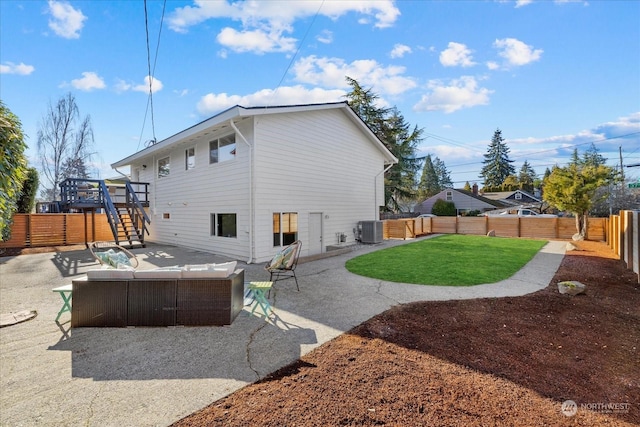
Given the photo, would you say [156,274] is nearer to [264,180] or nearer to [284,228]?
[264,180]

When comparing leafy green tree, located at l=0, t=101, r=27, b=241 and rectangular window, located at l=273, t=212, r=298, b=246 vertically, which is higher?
leafy green tree, located at l=0, t=101, r=27, b=241

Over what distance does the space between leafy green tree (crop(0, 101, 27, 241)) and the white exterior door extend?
28.8 ft

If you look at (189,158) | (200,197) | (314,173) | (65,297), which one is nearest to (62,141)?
(189,158)

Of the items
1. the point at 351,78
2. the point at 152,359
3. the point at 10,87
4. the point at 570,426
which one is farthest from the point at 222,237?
the point at 351,78

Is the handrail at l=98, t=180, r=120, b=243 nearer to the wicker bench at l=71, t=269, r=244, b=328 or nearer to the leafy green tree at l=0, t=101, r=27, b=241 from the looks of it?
the wicker bench at l=71, t=269, r=244, b=328

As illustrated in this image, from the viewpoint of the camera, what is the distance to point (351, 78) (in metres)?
26.3

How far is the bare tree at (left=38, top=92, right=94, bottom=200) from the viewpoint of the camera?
2288 centimetres

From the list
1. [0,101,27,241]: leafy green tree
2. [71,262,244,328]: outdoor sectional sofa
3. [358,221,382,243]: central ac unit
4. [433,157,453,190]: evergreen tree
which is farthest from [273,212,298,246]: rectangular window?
[433,157,453,190]: evergreen tree

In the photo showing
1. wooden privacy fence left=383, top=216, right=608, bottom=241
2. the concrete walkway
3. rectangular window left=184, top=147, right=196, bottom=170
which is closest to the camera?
the concrete walkway

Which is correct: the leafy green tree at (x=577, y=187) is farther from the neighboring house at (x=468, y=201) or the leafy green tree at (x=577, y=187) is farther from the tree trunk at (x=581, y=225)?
the neighboring house at (x=468, y=201)

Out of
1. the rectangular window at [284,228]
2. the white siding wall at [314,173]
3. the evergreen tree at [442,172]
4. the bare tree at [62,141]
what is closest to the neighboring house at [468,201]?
the white siding wall at [314,173]

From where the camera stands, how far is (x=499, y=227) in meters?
18.3

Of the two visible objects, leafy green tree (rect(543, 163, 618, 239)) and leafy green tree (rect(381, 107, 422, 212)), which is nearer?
leafy green tree (rect(543, 163, 618, 239))

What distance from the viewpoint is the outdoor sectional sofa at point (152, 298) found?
433 centimetres
